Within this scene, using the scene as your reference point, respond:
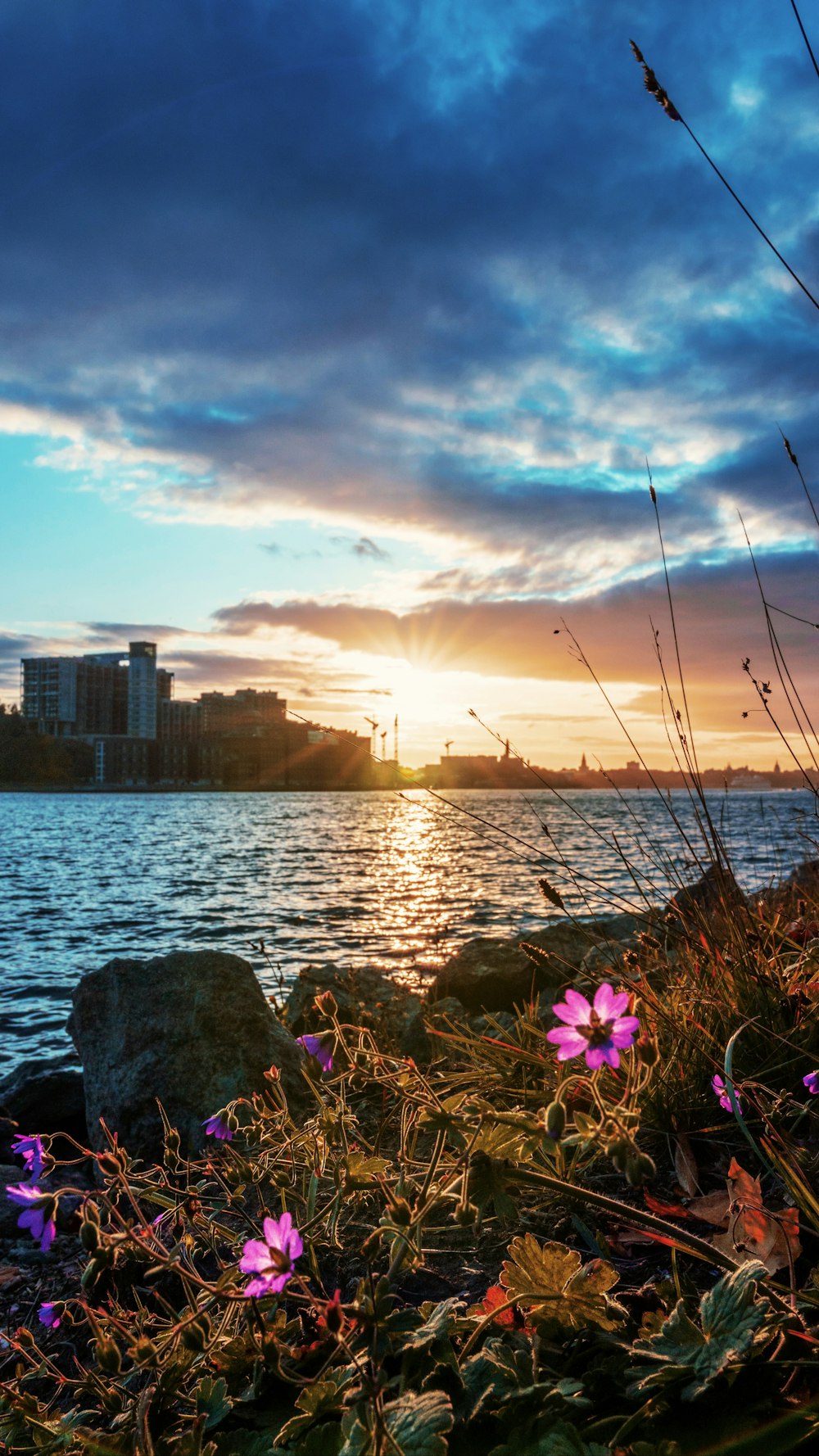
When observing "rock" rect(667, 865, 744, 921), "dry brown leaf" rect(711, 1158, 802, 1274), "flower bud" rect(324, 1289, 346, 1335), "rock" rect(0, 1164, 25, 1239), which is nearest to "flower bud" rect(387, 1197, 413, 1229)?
"flower bud" rect(324, 1289, 346, 1335)

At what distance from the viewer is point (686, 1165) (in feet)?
7.11

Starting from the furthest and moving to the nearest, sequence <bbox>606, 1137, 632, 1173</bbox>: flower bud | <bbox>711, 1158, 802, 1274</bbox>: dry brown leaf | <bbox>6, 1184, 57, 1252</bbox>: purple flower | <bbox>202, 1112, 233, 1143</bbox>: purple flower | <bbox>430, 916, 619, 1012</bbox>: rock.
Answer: <bbox>430, 916, 619, 1012</bbox>: rock
<bbox>202, 1112, 233, 1143</bbox>: purple flower
<bbox>711, 1158, 802, 1274</bbox>: dry brown leaf
<bbox>6, 1184, 57, 1252</bbox>: purple flower
<bbox>606, 1137, 632, 1173</bbox>: flower bud

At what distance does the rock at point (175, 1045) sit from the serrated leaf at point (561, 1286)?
2490 mm

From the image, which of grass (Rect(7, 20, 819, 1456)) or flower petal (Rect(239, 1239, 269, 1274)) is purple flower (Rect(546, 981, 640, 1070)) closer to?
grass (Rect(7, 20, 819, 1456))

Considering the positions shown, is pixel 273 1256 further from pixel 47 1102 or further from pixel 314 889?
pixel 314 889

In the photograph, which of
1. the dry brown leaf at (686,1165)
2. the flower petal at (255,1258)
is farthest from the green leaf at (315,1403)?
the dry brown leaf at (686,1165)

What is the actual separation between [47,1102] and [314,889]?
1937 centimetres

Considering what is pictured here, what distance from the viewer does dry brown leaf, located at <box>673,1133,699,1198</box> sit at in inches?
82.5

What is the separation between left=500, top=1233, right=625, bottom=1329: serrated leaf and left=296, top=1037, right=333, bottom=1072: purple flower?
1.79 ft

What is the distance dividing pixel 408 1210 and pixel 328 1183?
1.16 metres

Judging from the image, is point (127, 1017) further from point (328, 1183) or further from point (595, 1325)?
point (595, 1325)

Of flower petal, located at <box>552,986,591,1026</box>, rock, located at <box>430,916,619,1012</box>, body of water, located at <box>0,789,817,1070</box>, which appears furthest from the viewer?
rock, located at <box>430,916,619,1012</box>

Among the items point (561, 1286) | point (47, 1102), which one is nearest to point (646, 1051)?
point (561, 1286)

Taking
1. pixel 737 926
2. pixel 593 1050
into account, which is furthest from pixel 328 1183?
pixel 737 926
